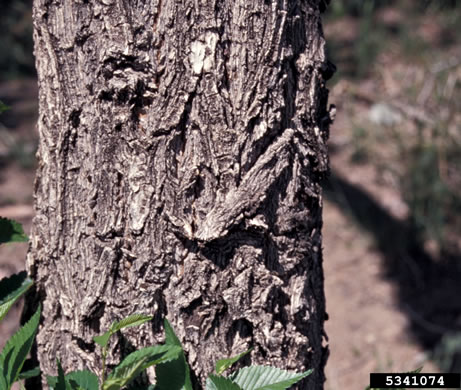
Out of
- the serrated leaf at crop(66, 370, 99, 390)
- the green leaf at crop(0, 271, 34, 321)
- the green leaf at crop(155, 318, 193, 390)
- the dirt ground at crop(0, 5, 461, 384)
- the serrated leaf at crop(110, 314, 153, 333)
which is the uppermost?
the dirt ground at crop(0, 5, 461, 384)

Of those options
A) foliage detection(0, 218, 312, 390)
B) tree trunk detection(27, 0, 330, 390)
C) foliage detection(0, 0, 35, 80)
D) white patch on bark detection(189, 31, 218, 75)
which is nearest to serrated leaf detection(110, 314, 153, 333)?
foliage detection(0, 218, 312, 390)

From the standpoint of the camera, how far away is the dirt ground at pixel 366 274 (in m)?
3.02

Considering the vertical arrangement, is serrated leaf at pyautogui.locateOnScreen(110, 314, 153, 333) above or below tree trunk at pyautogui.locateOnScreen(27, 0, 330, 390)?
below

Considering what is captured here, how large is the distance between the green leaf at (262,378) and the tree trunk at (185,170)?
0.11 metres

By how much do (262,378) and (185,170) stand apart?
0.46 meters

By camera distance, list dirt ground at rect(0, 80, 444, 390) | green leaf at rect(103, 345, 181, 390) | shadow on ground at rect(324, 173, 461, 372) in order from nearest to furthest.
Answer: green leaf at rect(103, 345, 181, 390)
dirt ground at rect(0, 80, 444, 390)
shadow on ground at rect(324, 173, 461, 372)

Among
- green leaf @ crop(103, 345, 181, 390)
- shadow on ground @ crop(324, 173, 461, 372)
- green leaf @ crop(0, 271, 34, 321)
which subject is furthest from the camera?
shadow on ground @ crop(324, 173, 461, 372)

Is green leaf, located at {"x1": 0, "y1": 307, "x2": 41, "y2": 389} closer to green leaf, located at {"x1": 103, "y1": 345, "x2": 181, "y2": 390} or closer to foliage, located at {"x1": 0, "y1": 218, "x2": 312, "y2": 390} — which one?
foliage, located at {"x1": 0, "y1": 218, "x2": 312, "y2": 390}

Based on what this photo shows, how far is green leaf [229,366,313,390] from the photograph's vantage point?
1147 mm

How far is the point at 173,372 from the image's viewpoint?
119 cm

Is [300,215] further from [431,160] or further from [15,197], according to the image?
[15,197]

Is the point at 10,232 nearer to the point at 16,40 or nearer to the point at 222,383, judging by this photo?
the point at 222,383

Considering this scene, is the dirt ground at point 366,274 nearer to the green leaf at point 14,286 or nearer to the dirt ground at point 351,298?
the dirt ground at point 351,298

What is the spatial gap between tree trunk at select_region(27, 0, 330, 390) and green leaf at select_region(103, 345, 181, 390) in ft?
0.52
